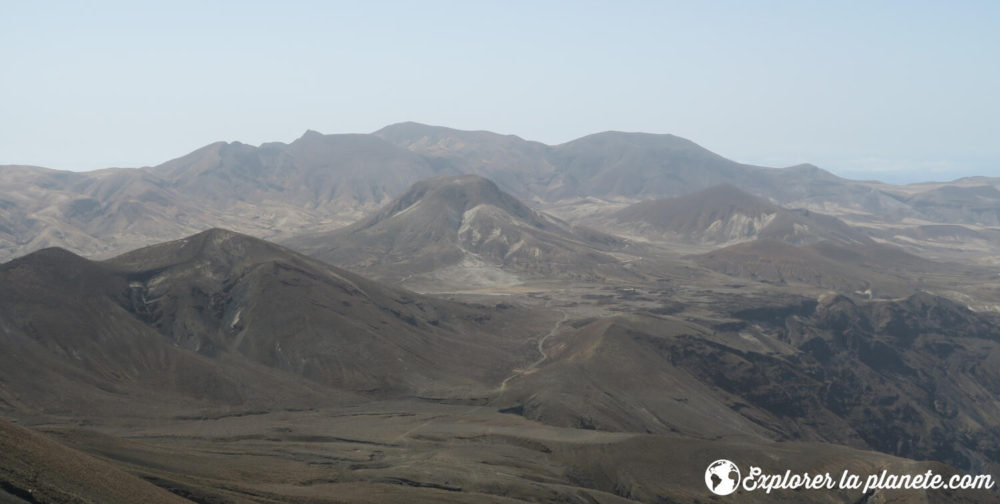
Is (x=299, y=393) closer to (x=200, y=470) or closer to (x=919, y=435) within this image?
(x=200, y=470)

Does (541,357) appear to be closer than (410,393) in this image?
No

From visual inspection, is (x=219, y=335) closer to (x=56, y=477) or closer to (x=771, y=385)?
(x=56, y=477)

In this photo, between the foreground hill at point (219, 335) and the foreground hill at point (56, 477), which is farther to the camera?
the foreground hill at point (219, 335)

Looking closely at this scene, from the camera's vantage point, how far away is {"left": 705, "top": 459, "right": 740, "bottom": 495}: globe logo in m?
82.4

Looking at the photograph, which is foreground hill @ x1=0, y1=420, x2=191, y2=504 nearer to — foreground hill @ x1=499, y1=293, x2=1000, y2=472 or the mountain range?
the mountain range

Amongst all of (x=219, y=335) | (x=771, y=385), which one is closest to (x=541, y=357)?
(x=771, y=385)

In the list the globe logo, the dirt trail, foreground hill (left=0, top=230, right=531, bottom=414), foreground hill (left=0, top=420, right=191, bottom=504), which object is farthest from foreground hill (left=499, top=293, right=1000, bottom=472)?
foreground hill (left=0, top=420, right=191, bottom=504)

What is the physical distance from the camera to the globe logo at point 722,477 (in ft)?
270

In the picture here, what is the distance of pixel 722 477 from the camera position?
8369 centimetres

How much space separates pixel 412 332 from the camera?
144 meters

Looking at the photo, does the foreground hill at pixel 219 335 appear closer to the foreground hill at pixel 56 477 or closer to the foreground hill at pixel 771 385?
the foreground hill at pixel 771 385

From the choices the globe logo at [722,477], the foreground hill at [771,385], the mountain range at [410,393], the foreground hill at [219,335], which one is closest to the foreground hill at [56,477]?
the mountain range at [410,393]

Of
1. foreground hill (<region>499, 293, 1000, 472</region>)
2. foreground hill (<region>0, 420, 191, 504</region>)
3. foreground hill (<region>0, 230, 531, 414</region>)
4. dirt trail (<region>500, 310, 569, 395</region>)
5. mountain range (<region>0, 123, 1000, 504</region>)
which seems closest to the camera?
foreground hill (<region>0, 420, 191, 504</region>)

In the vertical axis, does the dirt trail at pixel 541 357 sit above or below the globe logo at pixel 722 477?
above
